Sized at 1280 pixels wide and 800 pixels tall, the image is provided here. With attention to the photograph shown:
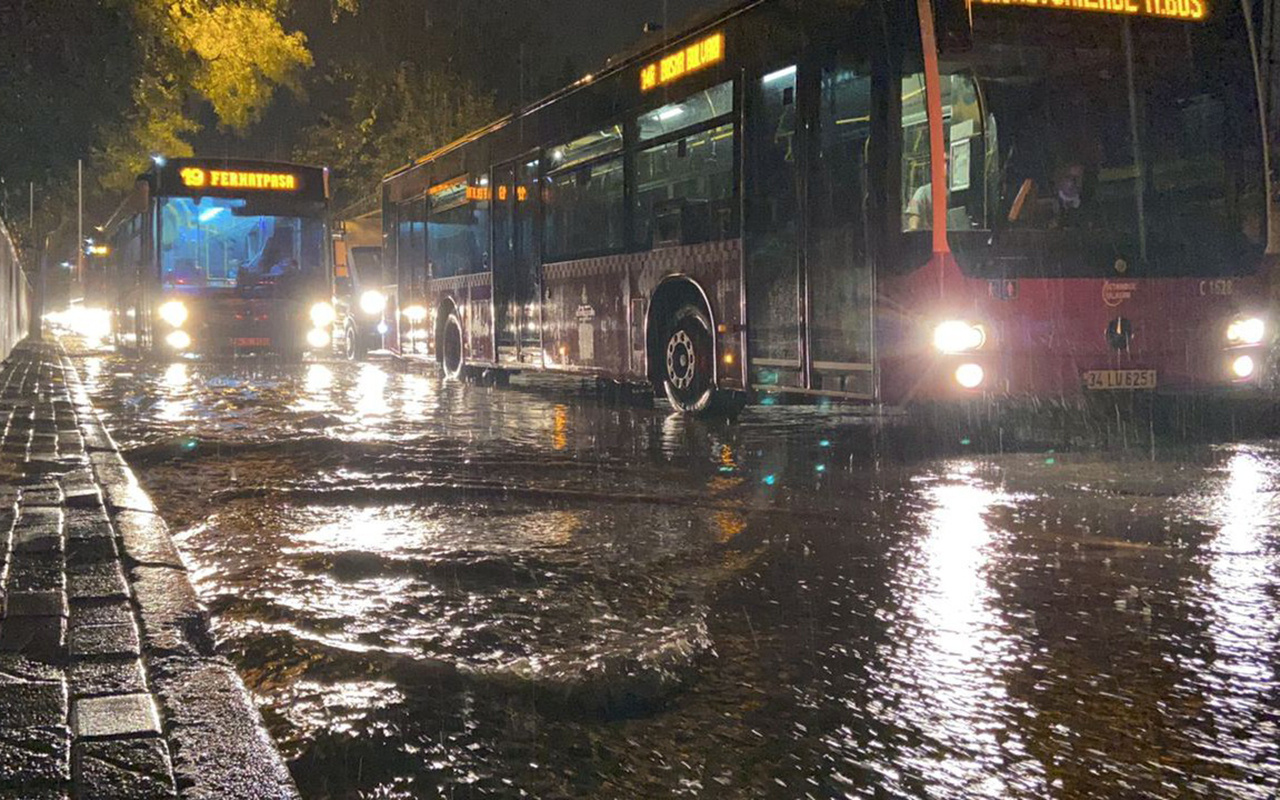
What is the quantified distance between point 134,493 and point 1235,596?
5888mm

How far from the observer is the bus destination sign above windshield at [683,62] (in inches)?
450

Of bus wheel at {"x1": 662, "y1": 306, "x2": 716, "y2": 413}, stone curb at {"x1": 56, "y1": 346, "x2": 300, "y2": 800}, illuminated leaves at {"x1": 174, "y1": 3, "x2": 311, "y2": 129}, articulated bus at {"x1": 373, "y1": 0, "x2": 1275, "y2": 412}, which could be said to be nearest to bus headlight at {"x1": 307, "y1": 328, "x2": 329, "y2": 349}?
illuminated leaves at {"x1": 174, "y1": 3, "x2": 311, "y2": 129}

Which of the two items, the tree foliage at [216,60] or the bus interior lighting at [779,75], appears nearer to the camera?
the bus interior lighting at [779,75]

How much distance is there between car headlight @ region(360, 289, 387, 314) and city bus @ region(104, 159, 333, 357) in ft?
10.7

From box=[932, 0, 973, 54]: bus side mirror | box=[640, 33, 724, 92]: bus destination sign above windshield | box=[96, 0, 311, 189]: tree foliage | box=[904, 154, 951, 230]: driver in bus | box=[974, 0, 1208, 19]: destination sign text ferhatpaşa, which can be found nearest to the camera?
box=[932, 0, 973, 54]: bus side mirror

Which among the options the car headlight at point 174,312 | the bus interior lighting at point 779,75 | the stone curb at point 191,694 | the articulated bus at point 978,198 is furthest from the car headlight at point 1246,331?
the car headlight at point 174,312

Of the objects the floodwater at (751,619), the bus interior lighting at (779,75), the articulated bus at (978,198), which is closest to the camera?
the floodwater at (751,619)

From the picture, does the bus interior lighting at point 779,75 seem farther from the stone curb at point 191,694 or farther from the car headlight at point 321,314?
the car headlight at point 321,314

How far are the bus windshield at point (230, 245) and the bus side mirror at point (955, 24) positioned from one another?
16800 millimetres

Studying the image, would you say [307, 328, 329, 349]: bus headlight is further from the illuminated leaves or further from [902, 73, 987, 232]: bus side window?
[902, 73, 987, 232]: bus side window

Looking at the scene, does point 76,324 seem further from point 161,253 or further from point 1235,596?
point 1235,596

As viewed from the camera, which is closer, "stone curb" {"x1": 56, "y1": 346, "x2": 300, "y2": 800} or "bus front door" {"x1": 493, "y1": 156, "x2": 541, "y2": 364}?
"stone curb" {"x1": 56, "y1": 346, "x2": 300, "y2": 800}

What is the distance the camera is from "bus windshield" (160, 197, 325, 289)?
74.9 ft

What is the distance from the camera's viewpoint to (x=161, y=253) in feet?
74.5
